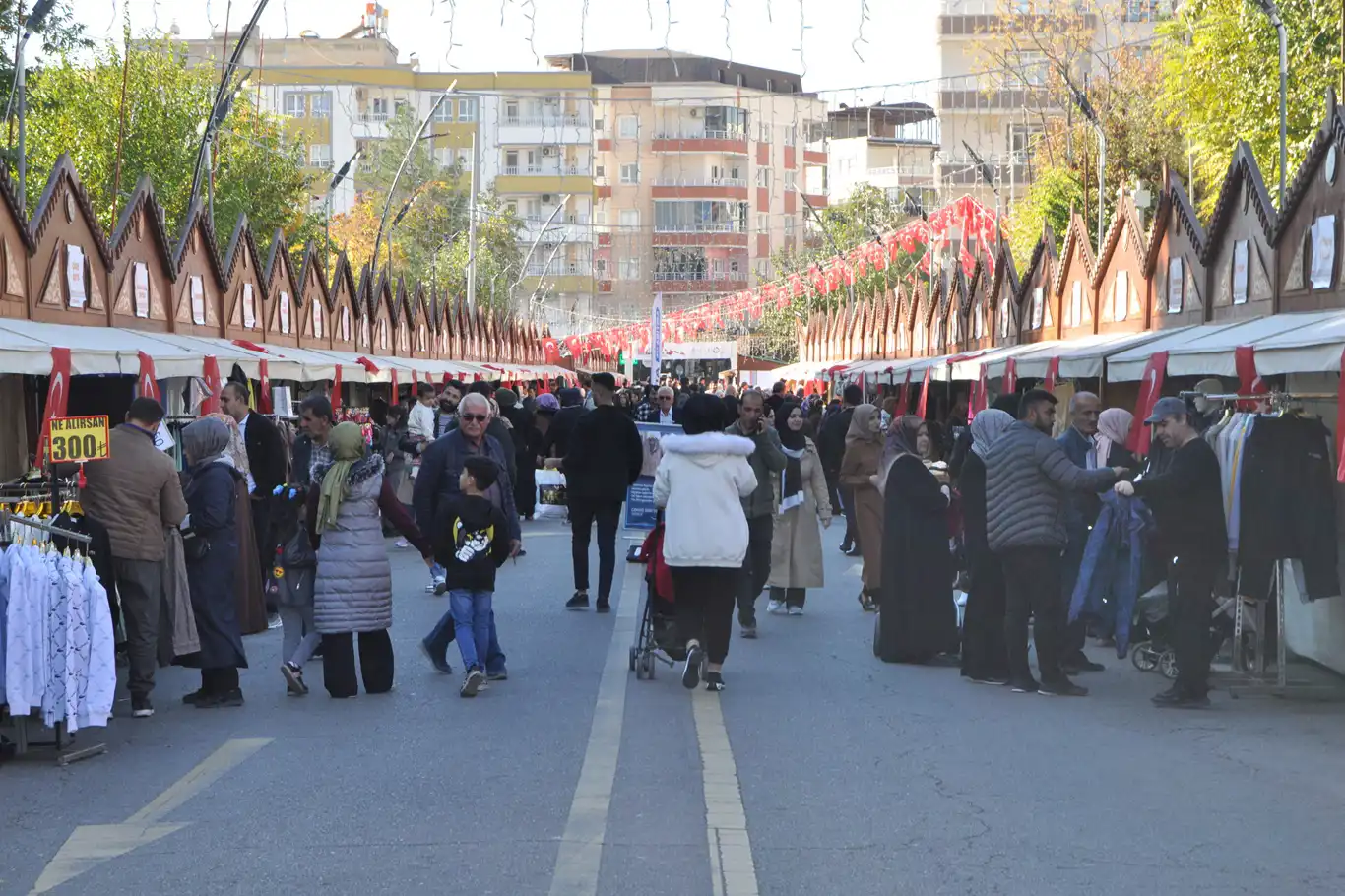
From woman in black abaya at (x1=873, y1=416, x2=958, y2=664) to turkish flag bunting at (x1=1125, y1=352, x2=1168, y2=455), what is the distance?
3118mm

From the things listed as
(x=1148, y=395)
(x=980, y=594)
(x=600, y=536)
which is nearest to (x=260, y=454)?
(x=600, y=536)

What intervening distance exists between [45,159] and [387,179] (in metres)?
51.0

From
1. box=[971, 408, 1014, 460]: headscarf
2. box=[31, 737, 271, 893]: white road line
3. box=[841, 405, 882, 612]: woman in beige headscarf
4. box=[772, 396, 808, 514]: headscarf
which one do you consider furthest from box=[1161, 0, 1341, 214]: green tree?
box=[31, 737, 271, 893]: white road line

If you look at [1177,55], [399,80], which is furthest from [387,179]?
[1177,55]

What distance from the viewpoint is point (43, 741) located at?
30.1 ft

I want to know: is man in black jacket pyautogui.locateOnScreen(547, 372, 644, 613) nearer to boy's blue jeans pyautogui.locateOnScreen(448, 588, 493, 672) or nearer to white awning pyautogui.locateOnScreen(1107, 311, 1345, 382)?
boy's blue jeans pyautogui.locateOnScreen(448, 588, 493, 672)

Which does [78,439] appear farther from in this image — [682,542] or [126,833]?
[682,542]

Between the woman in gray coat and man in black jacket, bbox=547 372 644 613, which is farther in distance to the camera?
man in black jacket, bbox=547 372 644 613

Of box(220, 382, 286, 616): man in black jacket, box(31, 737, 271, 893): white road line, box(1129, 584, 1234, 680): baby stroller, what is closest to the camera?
box(31, 737, 271, 893): white road line

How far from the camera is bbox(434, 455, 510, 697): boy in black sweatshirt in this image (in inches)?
427

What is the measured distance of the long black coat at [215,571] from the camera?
34.5ft

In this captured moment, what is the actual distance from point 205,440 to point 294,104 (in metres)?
87.9

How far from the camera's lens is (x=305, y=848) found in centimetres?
678

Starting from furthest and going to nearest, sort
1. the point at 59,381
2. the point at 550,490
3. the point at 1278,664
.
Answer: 1. the point at 550,490
2. the point at 59,381
3. the point at 1278,664
